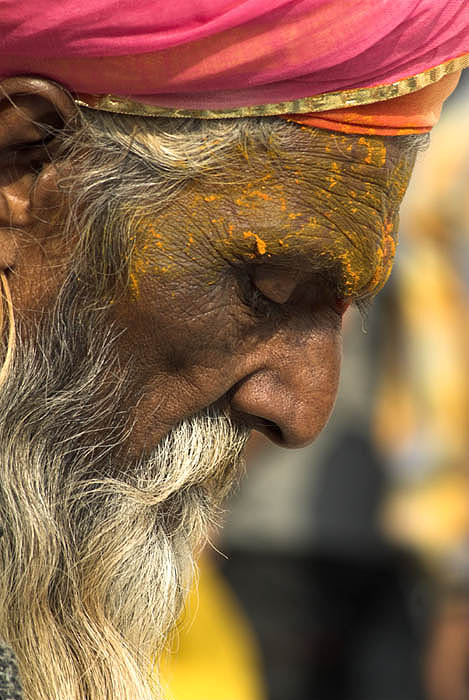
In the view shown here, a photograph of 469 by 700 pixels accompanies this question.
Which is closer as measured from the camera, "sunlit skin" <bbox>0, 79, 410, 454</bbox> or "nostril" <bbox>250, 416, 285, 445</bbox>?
"sunlit skin" <bbox>0, 79, 410, 454</bbox>

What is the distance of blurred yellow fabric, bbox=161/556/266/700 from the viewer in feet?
11.3

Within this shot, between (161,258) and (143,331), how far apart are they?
120 millimetres

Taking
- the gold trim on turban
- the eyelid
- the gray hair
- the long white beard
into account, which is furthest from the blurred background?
the gold trim on turban

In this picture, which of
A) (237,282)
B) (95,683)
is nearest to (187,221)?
(237,282)

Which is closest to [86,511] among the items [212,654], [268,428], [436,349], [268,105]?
[268,428]

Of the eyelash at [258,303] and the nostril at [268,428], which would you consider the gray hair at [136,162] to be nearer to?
the eyelash at [258,303]

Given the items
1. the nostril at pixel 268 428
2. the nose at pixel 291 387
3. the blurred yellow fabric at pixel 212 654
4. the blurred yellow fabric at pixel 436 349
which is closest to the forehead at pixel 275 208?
the nose at pixel 291 387

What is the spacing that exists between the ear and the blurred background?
6.30ft

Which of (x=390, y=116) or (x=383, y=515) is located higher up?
(x=383, y=515)

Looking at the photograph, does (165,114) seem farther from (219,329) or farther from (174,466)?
(174,466)

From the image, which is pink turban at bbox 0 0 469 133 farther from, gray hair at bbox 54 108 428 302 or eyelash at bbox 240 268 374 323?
eyelash at bbox 240 268 374 323

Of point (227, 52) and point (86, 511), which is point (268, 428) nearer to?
point (86, 511)

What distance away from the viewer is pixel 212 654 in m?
3.55

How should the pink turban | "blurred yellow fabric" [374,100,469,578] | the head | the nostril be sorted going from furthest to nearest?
"blurred yellow fabric" [374,100,469,578] < the nostril < the head < the pink turban
